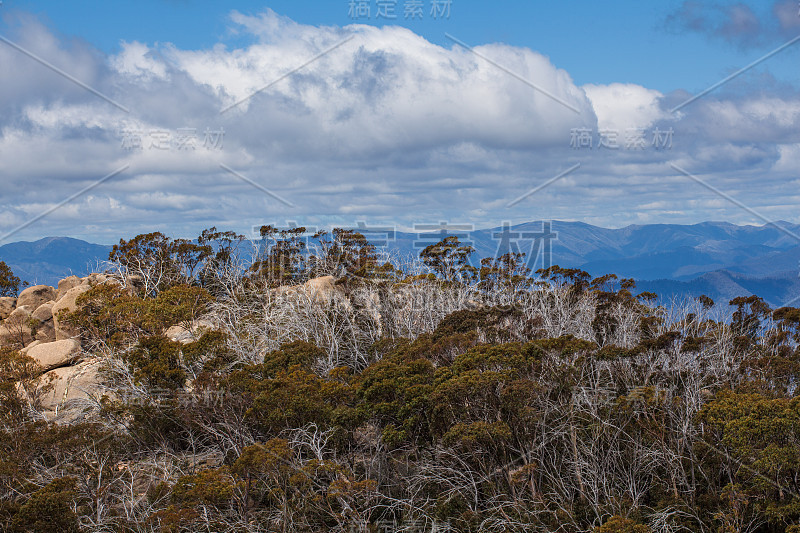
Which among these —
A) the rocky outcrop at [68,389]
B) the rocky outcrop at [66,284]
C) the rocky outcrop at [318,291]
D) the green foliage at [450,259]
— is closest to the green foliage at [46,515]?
the rocky outcrop at [68,389]

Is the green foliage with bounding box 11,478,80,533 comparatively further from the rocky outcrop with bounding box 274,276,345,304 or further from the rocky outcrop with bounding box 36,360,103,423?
the rocky outcrop with bounding box 274,276,345,304

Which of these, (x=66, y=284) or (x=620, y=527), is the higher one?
(x=66, y=284)

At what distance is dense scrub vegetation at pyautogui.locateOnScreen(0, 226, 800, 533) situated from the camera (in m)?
5.87

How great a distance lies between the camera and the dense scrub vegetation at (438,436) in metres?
5.87

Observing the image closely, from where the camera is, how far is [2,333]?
1653 centimetres

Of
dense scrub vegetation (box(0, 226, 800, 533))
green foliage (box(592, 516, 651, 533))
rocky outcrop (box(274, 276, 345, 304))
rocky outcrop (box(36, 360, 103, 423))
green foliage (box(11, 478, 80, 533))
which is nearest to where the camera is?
green foliage (box(592, 516, 651, 533))

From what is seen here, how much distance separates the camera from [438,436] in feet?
22.2

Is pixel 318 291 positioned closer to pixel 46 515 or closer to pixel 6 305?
pixel 46 515

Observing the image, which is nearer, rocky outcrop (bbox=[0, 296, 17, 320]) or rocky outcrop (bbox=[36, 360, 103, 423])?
rocky outcrop (bbox=[36, 360, 103, 423])

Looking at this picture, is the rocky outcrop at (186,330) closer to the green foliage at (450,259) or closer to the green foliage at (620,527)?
the green foliage at (450,259)

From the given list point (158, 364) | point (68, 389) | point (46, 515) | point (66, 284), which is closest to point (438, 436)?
point (46, 515)

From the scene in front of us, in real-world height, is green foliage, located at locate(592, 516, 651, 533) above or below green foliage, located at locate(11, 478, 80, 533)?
above

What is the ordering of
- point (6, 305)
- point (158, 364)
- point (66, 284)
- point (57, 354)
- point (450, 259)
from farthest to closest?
point (6, 305) < point (66, 284) < point (450, 259) < point (57, 354) < point (158, 364)

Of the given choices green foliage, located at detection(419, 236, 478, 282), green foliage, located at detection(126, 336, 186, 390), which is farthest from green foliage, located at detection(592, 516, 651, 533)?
green foliage, located at detection(419, 236, 478, 282)
